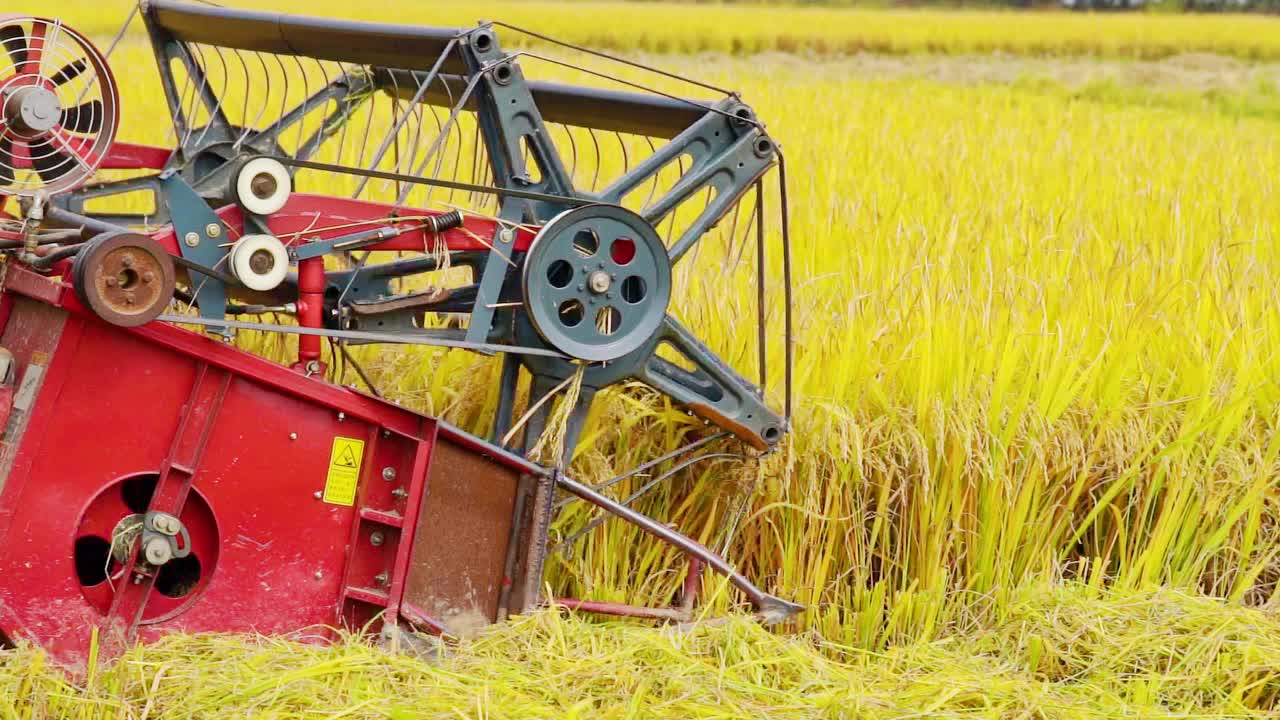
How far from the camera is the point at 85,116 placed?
3.18m

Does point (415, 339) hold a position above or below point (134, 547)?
above

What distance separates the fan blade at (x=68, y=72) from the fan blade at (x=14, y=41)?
0.28 feet

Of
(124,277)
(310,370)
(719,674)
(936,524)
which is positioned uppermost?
(124,277)

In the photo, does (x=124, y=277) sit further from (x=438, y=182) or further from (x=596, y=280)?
(x=596, y=280)

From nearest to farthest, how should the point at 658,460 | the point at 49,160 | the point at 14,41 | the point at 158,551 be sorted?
the point at 158,551
the point at 14,41
the point at 49,160
the point at 658,460

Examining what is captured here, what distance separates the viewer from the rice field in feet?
8.93

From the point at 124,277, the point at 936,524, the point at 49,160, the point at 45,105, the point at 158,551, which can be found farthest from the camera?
the point at 936,524

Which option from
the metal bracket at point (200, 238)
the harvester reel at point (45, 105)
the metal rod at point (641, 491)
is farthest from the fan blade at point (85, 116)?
the metal rod at point (641, 491)

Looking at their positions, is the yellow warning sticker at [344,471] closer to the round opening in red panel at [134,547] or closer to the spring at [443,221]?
the round opening in red panel at [134,547]

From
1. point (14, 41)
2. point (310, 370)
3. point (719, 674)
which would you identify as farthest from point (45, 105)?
point (719, 674)

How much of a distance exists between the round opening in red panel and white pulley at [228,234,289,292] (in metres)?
0.44

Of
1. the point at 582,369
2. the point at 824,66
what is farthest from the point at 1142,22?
the point at 582,369

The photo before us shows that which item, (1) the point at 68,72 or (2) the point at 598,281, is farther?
(1) the point at 68,72

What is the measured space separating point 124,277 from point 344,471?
60 cm
